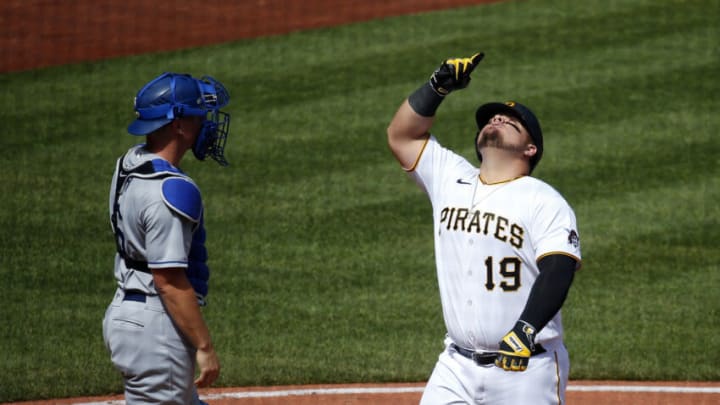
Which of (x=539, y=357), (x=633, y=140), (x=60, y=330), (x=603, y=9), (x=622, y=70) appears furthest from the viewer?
(x=603, y=9)

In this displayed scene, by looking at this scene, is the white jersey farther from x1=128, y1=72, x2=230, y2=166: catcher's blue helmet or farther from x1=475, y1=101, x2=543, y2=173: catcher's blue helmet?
x1=128, y1=72, x2=230, y2=166: catcher's blue helmet

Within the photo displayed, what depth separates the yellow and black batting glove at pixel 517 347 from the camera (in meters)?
3.98

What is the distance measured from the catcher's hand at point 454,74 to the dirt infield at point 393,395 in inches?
104

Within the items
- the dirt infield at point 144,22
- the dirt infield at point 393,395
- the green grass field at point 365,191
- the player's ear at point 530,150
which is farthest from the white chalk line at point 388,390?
the dirt infield at point 144,22

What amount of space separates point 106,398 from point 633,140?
6548mm

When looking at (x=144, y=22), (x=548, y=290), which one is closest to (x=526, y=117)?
(x=548, y=290)

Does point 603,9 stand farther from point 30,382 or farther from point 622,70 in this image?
point 30,382

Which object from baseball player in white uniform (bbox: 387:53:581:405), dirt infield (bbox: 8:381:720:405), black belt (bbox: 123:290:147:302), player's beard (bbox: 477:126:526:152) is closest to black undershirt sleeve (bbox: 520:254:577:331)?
baseball player in white uniform (bbox: 387:53:581:405)

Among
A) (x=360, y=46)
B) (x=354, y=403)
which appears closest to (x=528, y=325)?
(x=354, y=403)

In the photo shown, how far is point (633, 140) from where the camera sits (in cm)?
1133

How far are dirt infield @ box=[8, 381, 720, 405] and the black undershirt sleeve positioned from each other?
2.78 meters

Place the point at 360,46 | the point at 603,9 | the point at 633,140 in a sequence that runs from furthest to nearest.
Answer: the point at 603,9, the point at 360,46, the point at 633,140

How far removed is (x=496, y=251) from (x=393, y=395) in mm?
2758

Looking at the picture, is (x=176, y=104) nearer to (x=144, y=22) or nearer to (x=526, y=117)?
(x=526, y=117)
